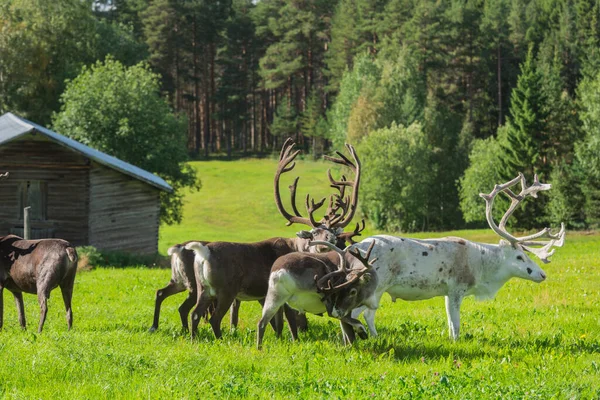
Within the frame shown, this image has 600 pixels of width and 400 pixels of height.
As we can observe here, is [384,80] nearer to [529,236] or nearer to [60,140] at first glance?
[60,140]

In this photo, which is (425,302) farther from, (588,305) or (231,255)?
(231,255)

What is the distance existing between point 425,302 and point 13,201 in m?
19.4

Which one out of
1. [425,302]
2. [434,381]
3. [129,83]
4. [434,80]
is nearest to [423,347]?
[434,381]

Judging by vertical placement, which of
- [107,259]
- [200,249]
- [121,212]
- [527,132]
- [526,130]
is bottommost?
[107,259]

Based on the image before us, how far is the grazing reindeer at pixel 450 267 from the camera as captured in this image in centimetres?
1161

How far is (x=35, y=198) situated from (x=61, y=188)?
3.36ft

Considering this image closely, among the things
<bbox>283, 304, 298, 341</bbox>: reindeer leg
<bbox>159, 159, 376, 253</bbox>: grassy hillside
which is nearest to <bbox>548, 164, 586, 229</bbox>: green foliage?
<bbox>159, 159, 376, 253</bbox>: grassy hillside

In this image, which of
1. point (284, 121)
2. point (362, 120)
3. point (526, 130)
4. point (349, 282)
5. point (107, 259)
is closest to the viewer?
point (349, 282)

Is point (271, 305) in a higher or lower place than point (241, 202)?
higher

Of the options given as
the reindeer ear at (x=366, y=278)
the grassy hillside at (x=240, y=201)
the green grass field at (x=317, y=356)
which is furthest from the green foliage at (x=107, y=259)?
the grassy hillside at (x=240, y=201)

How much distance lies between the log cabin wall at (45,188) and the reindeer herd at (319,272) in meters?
19.0

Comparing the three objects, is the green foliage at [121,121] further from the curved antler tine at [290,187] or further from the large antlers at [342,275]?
the large antlers at [342,275]

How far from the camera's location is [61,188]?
1273 inches

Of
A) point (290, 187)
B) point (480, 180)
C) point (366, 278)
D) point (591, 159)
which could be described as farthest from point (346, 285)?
point (480, 180)
